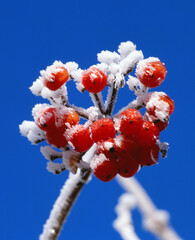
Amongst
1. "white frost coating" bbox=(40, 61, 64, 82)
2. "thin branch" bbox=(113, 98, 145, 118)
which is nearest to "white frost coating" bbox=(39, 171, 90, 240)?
"thin branch" bbox=(113, 98, 145, 118)

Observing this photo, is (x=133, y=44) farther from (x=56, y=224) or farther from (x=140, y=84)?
(x=56, y=224)

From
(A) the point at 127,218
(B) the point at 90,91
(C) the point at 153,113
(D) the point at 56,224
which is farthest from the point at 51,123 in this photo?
(A) the point at 127,218

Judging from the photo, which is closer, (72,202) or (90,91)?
(90,91)

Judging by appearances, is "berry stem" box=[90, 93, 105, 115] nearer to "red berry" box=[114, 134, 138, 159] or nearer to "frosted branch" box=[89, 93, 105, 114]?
"frosted branch" box=[89, 93, 105, 114]

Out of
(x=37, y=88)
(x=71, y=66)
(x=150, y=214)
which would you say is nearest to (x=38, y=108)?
(x=37, y=88)

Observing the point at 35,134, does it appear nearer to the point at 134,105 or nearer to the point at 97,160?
the point at 97,160

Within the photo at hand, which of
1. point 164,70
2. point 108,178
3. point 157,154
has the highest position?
point 164,70

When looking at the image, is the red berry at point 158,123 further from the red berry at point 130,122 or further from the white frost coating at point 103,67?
the white frost coating at point 103,67
